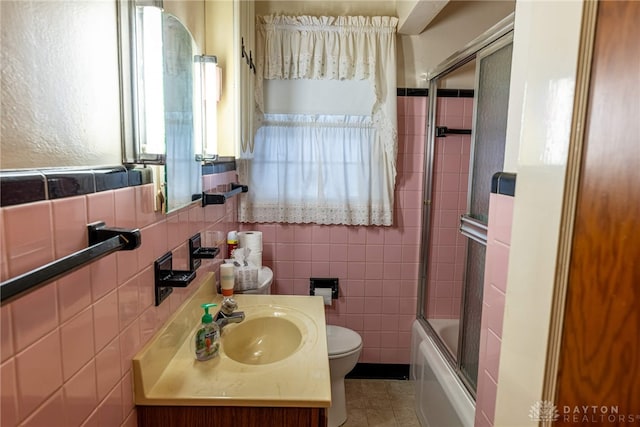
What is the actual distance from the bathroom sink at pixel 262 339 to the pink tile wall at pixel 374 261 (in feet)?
3.04

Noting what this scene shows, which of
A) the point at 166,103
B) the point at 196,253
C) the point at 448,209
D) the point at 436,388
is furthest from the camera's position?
the point at 448,209

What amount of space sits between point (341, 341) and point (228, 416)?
46.6 inches

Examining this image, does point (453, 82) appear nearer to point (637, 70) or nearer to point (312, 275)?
point (312, 275)

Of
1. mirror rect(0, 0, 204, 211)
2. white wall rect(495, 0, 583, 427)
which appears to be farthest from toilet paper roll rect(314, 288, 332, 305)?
white wall rect(495, 0, 583, 427)

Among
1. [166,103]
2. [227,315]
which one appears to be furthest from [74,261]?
[227,315]

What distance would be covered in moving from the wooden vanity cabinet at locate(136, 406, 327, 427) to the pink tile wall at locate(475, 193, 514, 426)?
503mm

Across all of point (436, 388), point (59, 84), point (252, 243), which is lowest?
point (436, 388)

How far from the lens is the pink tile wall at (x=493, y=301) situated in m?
1.07

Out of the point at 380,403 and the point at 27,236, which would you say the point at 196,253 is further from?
the point at 380,403

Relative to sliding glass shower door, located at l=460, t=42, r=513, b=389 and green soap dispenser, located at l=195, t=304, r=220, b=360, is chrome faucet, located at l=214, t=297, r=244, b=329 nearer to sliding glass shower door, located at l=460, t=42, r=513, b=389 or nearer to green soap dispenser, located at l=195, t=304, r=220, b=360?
green soap dispenser, located at l=195, t=304, r=220, b=360

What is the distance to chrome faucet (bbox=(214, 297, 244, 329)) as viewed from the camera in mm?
1377

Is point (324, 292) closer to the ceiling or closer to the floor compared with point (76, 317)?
closer to the floor

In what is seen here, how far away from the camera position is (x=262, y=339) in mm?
1532

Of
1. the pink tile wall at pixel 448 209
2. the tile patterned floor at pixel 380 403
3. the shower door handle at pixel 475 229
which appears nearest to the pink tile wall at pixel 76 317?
the shower door handle at pixel 475 229
